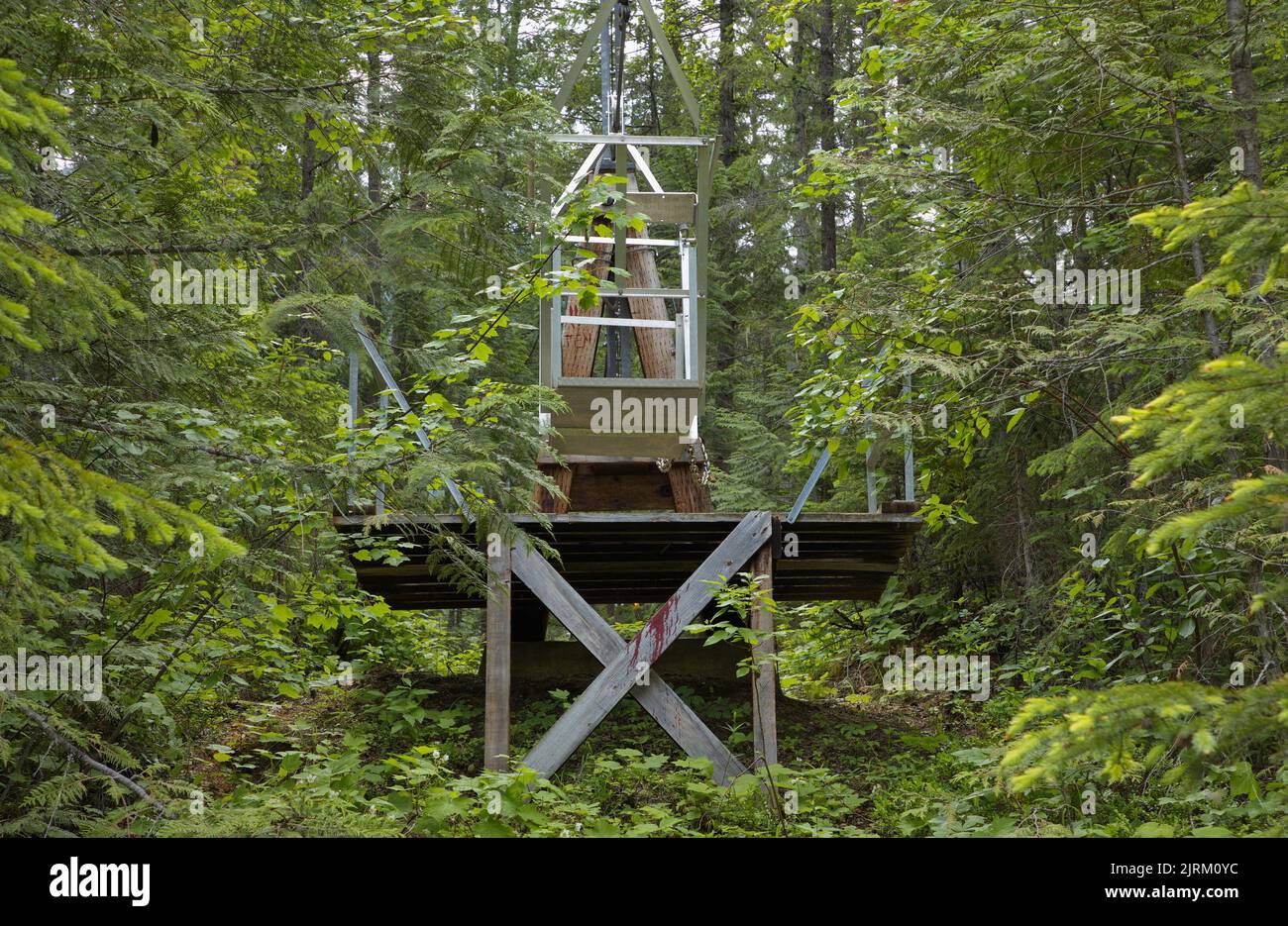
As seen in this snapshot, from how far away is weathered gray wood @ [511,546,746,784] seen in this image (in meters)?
8.20

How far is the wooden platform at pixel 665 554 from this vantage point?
8.34 metres

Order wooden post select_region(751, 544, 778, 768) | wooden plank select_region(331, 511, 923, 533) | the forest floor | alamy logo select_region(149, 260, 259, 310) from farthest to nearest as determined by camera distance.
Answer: wooden plank select_region(331, 511, 923, 533) → wooden post select_region(751, 544, 778, 768) → the forest floor → alamy logo select_region(149, 260, 259, 310)

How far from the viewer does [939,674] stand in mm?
11406

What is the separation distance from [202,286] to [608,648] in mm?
4043

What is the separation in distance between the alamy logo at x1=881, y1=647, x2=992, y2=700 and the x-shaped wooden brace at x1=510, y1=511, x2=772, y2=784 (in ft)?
9.54

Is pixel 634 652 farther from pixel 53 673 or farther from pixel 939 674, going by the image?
pixel 939 674

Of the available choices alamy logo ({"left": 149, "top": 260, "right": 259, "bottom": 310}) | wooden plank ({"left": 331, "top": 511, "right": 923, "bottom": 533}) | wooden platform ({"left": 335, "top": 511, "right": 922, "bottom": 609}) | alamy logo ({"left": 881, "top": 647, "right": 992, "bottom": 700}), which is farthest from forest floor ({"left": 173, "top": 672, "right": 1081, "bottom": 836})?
alamy logo ({"left": 149, "top": 260, "right": 259, "bottom": 310})

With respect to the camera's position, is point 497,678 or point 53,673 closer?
point 53,673

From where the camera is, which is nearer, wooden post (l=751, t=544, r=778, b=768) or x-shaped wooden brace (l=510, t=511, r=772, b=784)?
wooden post (l=751, t=544, r=778, b=768)

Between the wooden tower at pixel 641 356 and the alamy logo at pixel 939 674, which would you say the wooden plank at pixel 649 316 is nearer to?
the wooden tower at pixel 641 356

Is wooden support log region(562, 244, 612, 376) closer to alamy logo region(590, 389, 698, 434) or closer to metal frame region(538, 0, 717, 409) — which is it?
metal frame region(538, 0, 717, 409)

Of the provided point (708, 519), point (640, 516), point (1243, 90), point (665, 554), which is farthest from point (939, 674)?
point (1243, 90)

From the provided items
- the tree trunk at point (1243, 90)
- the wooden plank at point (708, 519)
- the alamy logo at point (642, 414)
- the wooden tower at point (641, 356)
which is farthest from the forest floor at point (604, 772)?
the tree trunk at point (1243, 90)
